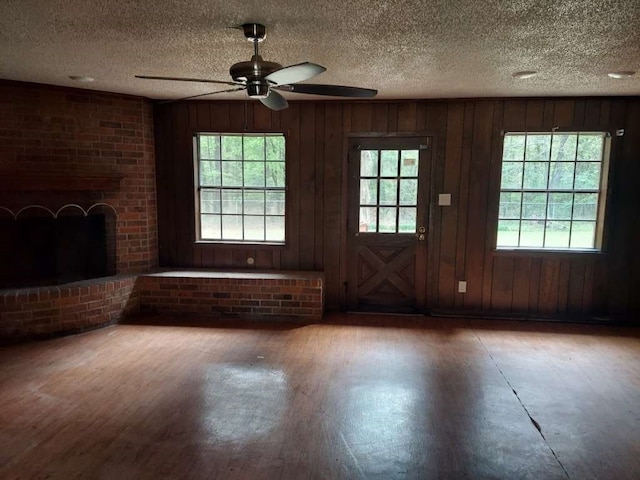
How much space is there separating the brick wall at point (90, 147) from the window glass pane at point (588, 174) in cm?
474

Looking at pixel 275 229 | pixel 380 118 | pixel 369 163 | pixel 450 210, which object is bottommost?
pixel 275 229

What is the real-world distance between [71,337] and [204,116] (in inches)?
107

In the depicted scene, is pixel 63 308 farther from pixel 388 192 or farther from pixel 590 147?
pixel 590 147

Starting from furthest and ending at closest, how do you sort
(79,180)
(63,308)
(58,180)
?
(79,180) → (58,180) → (63,308)

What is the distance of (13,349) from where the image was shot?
3816mm

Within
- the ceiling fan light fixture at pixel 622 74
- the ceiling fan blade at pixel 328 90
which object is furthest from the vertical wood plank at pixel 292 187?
the ceiling fan light fixture at pixel 622 74

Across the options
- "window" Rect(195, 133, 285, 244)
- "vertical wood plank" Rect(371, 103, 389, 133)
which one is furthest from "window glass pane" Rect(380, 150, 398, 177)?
"window" Rect(195, 133, 285, 244)

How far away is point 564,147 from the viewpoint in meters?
4.61

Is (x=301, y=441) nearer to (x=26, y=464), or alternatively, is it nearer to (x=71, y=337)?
(x=26, y=464)

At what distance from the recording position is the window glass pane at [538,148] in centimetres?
462

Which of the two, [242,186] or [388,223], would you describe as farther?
[242,186]

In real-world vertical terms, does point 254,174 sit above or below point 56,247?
above

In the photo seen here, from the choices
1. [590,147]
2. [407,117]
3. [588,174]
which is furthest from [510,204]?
[407,117]

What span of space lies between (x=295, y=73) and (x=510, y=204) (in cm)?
331
